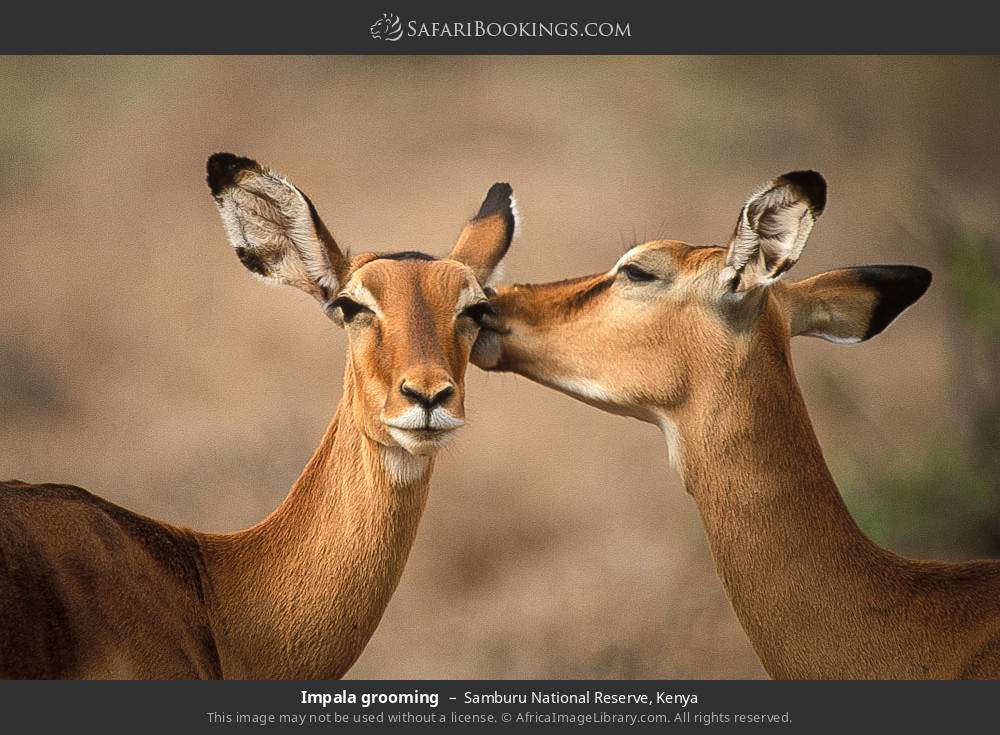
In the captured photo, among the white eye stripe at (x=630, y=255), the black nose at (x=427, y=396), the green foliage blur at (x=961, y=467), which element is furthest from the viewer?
the green foliage blur at (x=961, y=467)

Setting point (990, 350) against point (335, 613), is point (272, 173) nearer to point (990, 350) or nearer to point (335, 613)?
point (335, 613)

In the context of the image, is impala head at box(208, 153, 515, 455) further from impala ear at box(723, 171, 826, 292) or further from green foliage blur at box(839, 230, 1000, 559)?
green foliage blur at box(839, 230, 1000, 559)

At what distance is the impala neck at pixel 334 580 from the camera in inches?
291

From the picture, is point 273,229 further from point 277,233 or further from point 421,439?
point 421,439

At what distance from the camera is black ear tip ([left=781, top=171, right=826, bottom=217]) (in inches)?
279

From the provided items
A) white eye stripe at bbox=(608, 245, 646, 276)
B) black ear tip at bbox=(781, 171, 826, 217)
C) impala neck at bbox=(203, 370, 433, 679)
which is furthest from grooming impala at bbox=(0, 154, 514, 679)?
black ear tip at bbox=(781, 171, 826, 217)

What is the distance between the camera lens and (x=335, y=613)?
24.3 feet

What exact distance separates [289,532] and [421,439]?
107 centimetres

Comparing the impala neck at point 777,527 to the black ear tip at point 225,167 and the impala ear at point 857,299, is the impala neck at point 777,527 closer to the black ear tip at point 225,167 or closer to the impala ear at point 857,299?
the impala ear at point 857,299

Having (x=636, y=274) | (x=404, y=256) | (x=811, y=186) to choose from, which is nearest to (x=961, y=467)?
(x=636, y=274)

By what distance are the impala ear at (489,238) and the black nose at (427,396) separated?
49.5 inches

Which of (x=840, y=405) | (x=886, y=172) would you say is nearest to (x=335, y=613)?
(x=840, y=405)

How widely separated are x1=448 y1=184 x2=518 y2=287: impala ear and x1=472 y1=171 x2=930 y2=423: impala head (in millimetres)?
185

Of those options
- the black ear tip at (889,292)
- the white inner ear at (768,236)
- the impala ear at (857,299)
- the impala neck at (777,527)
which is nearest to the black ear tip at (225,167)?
the white inner ear at (768,236)
